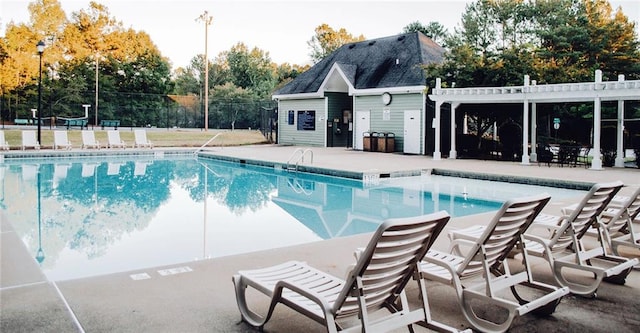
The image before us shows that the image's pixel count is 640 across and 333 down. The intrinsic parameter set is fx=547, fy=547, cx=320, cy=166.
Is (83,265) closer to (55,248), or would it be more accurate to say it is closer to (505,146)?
(55,248)

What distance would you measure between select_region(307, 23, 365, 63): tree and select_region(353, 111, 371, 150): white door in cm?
2396

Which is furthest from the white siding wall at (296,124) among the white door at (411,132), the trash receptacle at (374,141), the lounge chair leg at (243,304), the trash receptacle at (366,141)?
the lounge chair leg at (243,304)

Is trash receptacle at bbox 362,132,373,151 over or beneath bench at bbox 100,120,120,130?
beneath

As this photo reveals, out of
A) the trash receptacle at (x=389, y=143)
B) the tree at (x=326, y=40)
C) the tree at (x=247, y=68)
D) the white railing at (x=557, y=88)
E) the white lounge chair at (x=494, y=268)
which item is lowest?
the white lounge chair at (x=494, y=268)

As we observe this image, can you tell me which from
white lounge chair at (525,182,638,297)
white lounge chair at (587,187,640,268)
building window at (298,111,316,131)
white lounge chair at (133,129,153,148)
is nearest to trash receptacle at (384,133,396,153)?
building window at (298,111,316,131)

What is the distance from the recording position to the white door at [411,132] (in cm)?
2023

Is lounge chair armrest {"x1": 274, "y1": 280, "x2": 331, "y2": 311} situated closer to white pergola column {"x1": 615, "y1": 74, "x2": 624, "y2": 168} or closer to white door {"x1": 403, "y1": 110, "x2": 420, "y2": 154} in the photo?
white pergola column {"x1": 615, "y1": 74, "x2": 624, "y2": 168}

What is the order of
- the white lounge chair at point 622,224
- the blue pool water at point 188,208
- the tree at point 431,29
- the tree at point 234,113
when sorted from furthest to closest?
the tree at point 431,29
the tree at point 234,113
the blue pool water at point 188,208
the white lounge chair at point 622,224

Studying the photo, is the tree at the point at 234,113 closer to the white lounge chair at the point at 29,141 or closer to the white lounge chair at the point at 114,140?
the white lounge chair at the point at 114,140

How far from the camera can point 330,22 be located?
45.3m

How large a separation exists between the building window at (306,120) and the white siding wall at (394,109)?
2986 millimetres

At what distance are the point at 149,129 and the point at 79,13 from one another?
12950 millimetres

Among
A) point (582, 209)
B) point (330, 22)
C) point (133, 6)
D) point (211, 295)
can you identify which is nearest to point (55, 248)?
point (211, 295)

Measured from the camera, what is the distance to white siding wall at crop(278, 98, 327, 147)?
82.2ft
